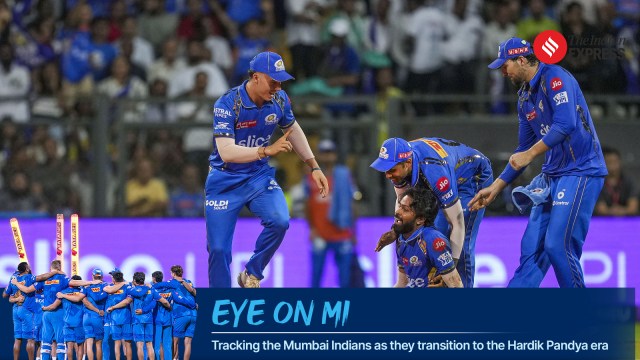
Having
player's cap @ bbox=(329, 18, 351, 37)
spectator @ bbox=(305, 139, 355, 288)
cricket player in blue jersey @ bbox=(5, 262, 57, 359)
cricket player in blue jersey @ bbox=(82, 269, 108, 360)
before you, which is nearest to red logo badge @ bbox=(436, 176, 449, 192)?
cricket player in blue jersey @ bbox=(82, 269, 108, 360)

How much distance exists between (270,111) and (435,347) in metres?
2.66

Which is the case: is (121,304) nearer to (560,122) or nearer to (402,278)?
(402,278)

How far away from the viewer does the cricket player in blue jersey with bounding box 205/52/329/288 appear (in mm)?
10570

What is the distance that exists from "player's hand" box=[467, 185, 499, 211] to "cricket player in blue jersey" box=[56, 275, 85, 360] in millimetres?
3172

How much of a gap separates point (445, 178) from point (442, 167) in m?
0.12

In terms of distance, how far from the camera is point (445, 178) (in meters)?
10.2

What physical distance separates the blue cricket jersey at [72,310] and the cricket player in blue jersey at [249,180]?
6.23 feet

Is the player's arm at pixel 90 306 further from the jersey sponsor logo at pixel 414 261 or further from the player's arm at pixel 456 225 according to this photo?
the player's arm at pixel 456 225

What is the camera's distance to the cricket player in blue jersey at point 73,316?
909 centimetres

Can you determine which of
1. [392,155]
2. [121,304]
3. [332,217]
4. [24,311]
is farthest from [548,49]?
[24,311]

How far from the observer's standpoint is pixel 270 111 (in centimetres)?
1066

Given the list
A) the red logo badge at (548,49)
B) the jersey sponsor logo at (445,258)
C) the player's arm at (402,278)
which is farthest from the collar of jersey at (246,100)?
the red logo badge at (548,49)

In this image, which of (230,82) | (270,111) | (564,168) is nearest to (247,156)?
(270,111)

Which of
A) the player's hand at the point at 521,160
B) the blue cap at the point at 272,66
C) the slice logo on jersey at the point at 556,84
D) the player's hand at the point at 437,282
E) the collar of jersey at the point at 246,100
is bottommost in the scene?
the player's hand at the point at 437,282
